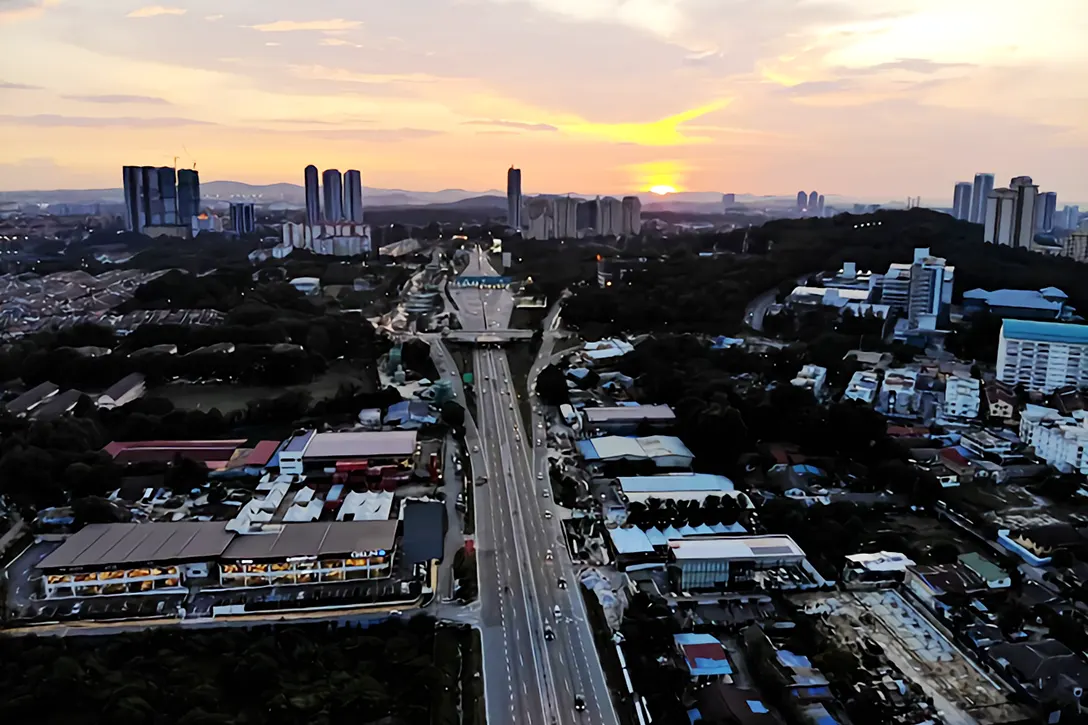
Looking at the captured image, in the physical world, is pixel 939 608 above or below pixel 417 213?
below

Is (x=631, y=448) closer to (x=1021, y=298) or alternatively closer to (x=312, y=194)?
(x=1021, y=298)

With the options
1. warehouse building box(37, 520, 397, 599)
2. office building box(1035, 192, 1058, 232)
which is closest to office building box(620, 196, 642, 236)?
office building box(1035, 192, 1058, 232)

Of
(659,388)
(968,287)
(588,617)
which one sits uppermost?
(968,287)

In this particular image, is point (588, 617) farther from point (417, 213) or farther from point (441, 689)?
point (417, 213)

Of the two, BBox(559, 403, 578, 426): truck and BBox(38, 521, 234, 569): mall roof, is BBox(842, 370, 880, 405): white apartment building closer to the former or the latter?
BBox(559, 403, 578, 426): truck

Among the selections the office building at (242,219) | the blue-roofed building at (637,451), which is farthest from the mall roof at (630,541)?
the office building at (242,219)

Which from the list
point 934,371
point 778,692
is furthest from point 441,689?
point 934,371

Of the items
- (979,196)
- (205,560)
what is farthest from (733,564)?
(979,196)

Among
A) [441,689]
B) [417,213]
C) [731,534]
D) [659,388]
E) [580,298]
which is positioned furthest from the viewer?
[417,213]
